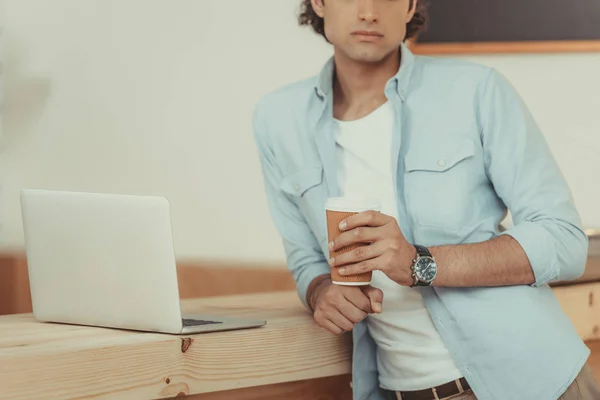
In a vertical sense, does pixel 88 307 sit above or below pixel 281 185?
below

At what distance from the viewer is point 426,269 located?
1.42 m

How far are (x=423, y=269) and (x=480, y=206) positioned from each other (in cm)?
20

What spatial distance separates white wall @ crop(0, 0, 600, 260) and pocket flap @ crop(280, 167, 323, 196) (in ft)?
3.35

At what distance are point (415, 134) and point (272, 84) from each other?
4.09ft

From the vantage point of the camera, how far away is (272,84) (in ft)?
9.09

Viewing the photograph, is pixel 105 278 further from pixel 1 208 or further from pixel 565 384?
pixel 1 208

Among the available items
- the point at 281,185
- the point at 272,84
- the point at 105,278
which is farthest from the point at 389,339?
the point at 272,84

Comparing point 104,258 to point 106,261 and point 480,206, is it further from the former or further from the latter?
point 480,206

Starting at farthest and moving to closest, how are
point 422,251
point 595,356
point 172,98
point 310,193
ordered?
point 172,98
point 595,356
point 310,193
point 422,251

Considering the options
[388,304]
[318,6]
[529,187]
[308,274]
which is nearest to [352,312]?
[388,304]

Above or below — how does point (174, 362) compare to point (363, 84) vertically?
below

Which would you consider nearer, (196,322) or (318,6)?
(196,322)

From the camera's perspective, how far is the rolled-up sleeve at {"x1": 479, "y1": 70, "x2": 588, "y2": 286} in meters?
1.45

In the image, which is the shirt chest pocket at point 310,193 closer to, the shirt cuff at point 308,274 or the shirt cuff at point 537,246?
the shirt cuff at point 308,274
